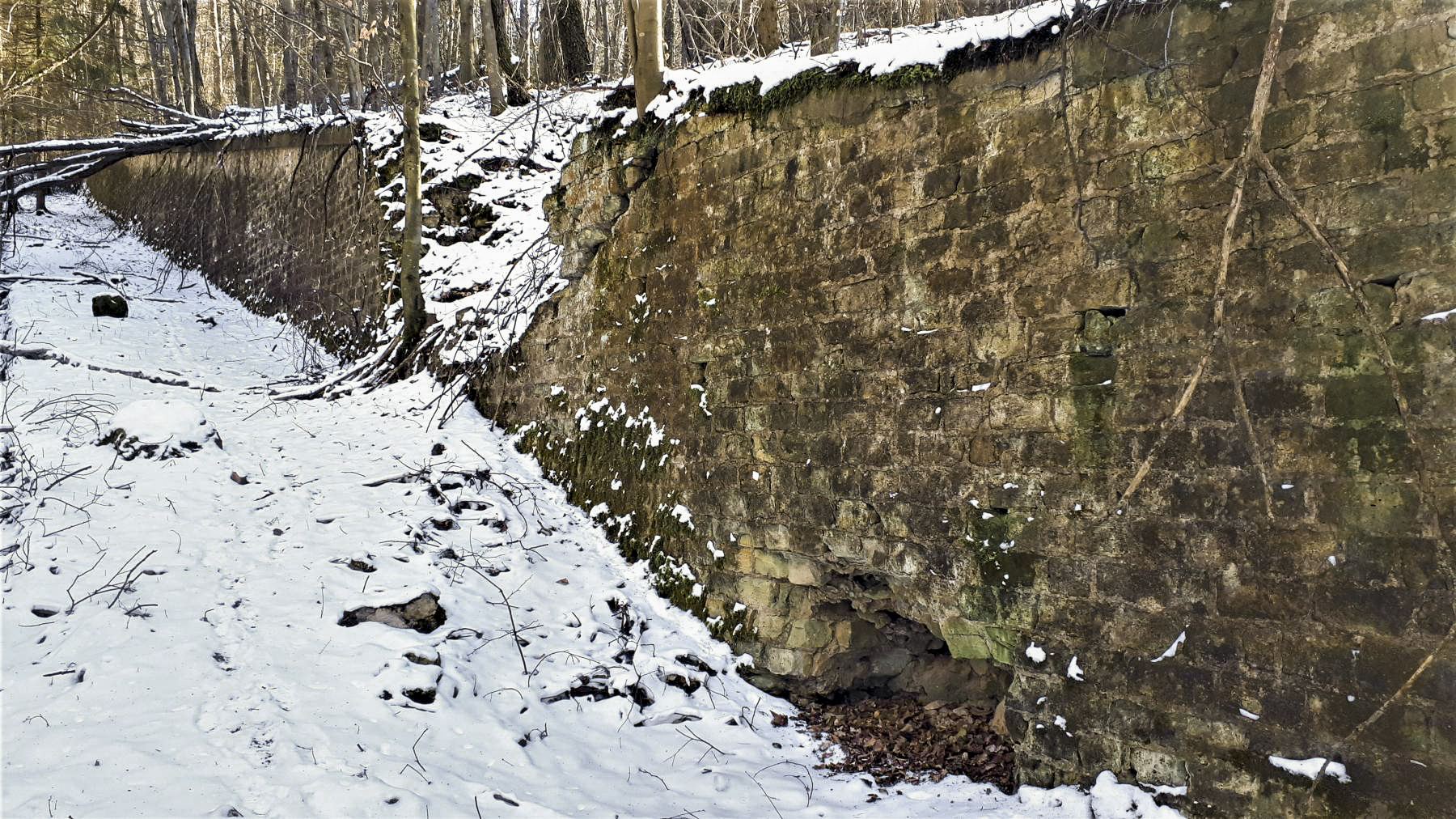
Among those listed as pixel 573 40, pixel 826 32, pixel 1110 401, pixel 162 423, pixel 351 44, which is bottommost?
pixel 162 423

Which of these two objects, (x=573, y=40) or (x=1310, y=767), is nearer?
(x=1310, y=767)

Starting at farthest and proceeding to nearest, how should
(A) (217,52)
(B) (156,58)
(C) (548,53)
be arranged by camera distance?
(A) (217,52) → (B) (156,58) → (C) (548,53)

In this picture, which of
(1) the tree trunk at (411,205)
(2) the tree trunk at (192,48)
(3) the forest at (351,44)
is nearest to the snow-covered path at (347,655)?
(1) the tree trunk at (411,205)

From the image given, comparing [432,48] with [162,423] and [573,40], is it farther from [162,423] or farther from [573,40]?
[162,423]

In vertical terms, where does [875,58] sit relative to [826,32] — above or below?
below

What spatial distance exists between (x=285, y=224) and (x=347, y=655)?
10.7 m

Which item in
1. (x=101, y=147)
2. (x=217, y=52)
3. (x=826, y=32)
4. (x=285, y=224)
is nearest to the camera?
(x=826, y=32)

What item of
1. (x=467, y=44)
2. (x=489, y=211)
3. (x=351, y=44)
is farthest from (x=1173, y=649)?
(x=467, y=44)

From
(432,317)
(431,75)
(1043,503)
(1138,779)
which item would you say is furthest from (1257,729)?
(431,75)

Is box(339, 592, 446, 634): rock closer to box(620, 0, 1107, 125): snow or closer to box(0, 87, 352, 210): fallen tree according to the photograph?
box(620, 0, 1107, 125): snow

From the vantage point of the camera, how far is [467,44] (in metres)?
14.6

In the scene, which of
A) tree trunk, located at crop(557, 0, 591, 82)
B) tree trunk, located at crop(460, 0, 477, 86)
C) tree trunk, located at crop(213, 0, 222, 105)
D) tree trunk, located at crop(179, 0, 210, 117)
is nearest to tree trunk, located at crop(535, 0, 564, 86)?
tree trunk, located at crop(557, 0, 591, 82)

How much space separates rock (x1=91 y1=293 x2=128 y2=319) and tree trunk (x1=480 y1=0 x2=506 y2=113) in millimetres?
5345

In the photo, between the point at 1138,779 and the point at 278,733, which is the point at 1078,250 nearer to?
the point at 1138,779
